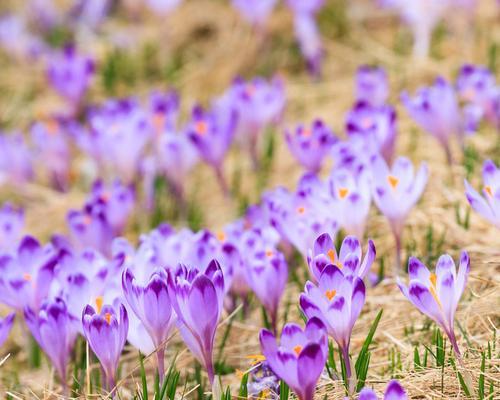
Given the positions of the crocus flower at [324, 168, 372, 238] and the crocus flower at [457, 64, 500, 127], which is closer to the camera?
the crocus flower at [324, 168, 372, 238]

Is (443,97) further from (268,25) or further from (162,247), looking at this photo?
(268,25)

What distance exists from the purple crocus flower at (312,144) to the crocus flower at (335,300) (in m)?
1.46

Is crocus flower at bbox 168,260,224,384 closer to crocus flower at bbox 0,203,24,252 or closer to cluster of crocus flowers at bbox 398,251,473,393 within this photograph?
cluster of crocus flowers at bbox 398,251,473,393

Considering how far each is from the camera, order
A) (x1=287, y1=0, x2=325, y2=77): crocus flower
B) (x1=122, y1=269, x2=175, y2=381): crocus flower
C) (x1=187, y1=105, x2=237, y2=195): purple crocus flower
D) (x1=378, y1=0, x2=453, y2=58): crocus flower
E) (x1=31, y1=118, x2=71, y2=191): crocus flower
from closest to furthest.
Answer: (x1=122, y1=269, x2=175, y2=381): crocus flower
(x1=187, y1=105, x2=237, y2=195): purple crocus flower
(x1=31, y1=118, x2=71, y2=191): crocus flower
(x1=378, y1=0, x2=453, y2=58): crocus flower
(x1=287, y1=0, x2=325, y2=77): crocus flower

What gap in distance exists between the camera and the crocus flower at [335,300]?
1.91m

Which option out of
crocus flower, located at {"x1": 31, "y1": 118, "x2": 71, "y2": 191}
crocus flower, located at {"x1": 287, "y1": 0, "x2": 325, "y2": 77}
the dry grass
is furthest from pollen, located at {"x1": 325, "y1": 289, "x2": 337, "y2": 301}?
crocus flower, located at {"x1": 287, "y1": 0, "x2": 325, "y2": 77}

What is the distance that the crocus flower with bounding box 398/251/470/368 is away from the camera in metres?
1.95

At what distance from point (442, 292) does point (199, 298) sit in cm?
55

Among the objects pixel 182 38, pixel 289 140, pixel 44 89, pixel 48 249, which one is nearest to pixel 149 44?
pixel 182 38

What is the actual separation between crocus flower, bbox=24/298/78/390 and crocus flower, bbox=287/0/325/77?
3491mm

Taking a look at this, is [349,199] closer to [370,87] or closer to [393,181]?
[393,181]

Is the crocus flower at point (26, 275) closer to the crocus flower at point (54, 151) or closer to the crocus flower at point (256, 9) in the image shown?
the crocus flower at point (54, 151)

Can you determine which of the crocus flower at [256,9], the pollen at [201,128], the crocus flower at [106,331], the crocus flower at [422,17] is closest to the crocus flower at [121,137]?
the pollen at [201,128]

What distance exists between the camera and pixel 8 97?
6.44 m
